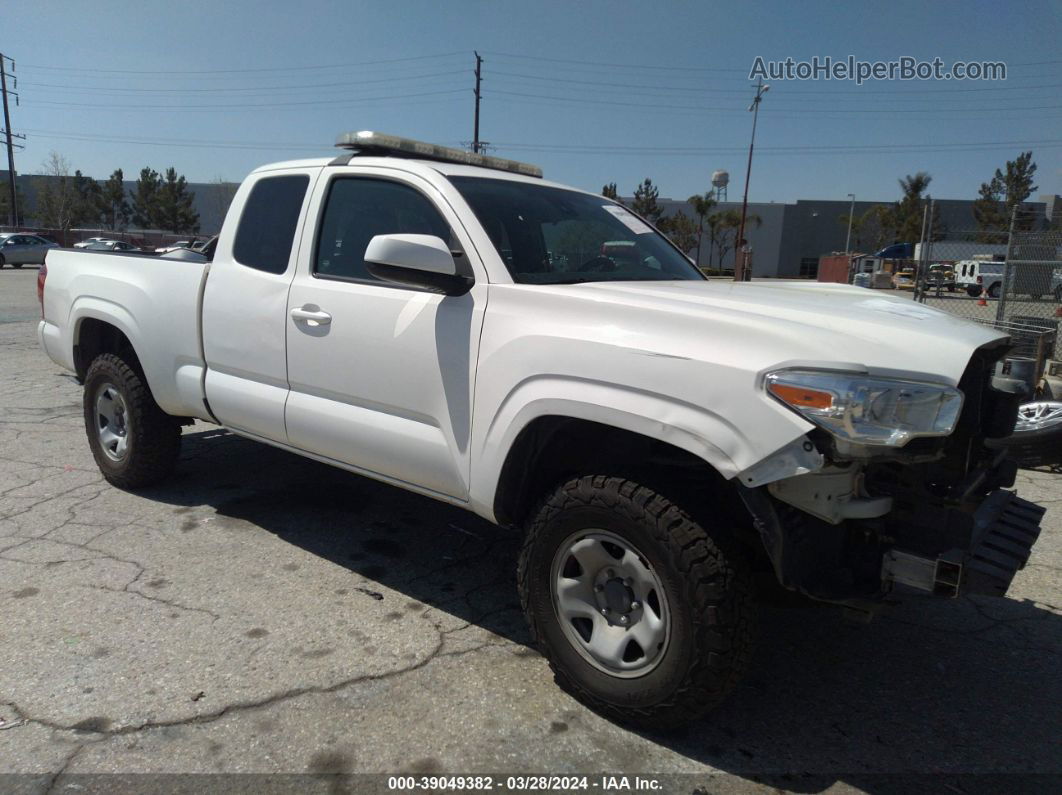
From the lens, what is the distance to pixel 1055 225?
47.2ft

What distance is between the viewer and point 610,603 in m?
2.63

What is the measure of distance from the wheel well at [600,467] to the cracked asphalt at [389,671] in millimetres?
720

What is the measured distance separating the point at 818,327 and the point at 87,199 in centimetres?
7674

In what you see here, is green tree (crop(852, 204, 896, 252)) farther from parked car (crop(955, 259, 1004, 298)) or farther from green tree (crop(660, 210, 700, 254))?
parked car (crop(955, 259, 1004, 298))

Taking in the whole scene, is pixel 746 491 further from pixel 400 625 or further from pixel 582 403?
pixel 400 625

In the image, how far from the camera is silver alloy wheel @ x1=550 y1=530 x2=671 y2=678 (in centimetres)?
251

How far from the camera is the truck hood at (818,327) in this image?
221 cm

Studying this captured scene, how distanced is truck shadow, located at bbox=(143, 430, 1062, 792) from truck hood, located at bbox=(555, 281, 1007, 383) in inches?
38.9

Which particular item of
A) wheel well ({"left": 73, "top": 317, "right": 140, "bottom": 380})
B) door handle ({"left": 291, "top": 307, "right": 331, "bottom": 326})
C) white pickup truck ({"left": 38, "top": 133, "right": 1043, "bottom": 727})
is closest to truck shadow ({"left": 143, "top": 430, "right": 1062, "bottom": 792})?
white pickup truck ({"left": 38, "top": 133, "right": 1043, "bottom": 727})

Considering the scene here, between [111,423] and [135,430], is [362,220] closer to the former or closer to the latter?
[135,430]

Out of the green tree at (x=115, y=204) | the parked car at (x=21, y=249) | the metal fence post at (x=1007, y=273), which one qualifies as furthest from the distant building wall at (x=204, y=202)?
the metal fence post at (x=1007, y=273)

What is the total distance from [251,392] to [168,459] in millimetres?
Result: 1302

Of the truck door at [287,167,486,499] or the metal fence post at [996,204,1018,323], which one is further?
the metal fence post at [996,204,1018,323]

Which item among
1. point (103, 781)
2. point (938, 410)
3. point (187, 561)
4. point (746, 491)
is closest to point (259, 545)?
point (187, 561)
